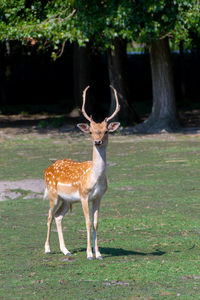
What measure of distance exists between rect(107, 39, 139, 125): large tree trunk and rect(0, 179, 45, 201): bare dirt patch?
10.3 metres

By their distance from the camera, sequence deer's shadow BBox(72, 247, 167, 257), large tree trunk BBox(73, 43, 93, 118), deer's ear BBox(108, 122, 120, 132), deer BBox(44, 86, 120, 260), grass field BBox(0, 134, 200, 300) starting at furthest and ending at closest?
large tree trunk BBox(73, 43, 93, 118)
deer's shadow BBox(72, 247, 167, 257)
deer's ear BBox(108, 122, 120, 132)
deer BBox(44, 86, 120, 260)
grass field BBox(0, 134, 200, 300)

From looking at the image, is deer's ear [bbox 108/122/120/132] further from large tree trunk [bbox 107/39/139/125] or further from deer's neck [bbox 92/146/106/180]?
large tree trunk [bbox 107/39/139/125]

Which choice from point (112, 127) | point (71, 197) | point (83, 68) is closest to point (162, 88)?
point (83, 68)

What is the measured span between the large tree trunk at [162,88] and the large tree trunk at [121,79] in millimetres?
1879

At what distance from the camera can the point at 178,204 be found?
9969 mm

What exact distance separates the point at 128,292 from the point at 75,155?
10204 mm

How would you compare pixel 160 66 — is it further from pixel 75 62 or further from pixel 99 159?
pixel 99 159

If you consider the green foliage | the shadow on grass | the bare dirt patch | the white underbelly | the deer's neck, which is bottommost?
the bare dirt patch

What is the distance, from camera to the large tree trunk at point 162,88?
66.3 feet

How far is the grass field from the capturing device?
593 centimetres

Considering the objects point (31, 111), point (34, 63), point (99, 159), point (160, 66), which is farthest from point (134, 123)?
point (99, 159)

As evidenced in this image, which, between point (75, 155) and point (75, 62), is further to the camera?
point (75, 62)

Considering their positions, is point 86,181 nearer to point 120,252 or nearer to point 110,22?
point 120,252

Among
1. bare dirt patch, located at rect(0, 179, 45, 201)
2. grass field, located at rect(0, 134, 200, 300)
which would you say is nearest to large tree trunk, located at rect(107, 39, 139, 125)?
grass field, located at rect(0, 134, 200, 300)
